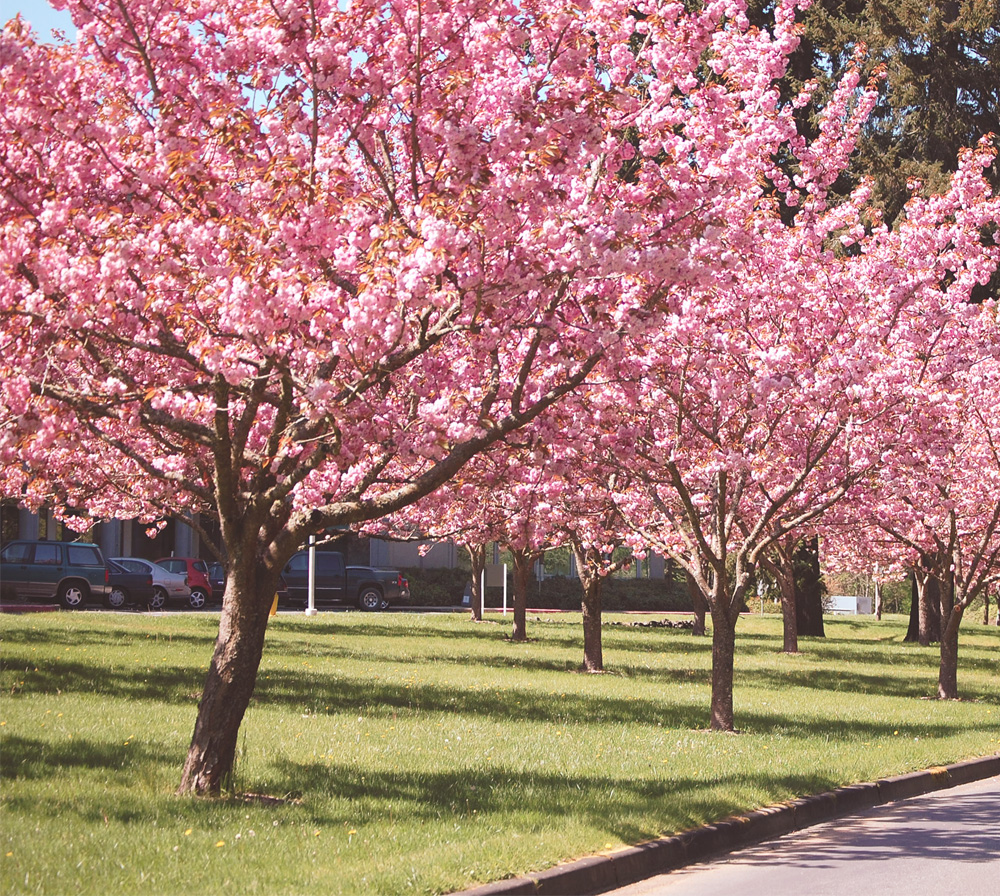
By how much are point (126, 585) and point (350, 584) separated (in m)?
10.2

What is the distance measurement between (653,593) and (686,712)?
42.9 m

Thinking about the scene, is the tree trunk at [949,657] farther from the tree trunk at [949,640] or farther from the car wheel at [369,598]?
the car wheel at [369,598]

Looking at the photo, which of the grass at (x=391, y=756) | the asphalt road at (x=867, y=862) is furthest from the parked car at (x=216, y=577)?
the asphalt road at (x=867, y=862)

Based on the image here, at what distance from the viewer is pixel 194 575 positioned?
3412 cm

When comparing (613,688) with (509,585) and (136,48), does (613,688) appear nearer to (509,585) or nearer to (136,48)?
(136,48)

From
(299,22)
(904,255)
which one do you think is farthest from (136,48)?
(904,255)

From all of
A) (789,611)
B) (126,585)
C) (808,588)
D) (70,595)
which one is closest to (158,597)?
(126,585)

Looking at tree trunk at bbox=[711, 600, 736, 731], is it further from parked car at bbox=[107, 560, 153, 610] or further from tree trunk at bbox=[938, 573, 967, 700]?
parked car at bbox=[107, 560, 153, 610]

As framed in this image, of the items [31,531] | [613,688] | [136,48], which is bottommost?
[613,688]

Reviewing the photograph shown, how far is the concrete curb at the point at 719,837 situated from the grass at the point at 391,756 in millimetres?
164

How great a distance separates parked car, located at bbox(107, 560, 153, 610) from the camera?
1204 inches

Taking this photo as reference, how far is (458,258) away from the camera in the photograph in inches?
273

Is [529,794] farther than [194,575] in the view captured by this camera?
No

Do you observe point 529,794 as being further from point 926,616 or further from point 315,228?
point 926,616
